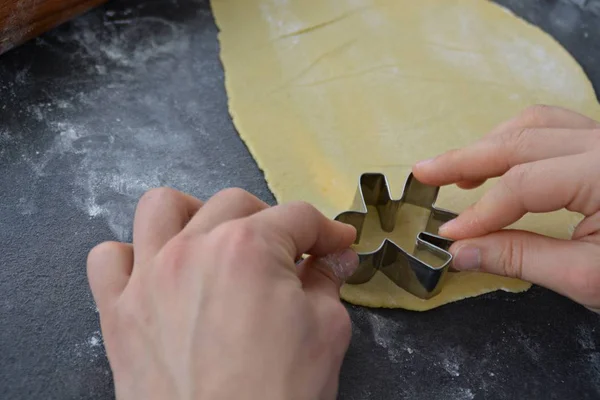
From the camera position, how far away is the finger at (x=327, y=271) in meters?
0.95

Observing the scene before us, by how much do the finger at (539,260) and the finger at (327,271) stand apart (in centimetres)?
22

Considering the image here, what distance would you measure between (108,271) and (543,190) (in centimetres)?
74

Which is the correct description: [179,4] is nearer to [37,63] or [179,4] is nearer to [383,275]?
[37,63]

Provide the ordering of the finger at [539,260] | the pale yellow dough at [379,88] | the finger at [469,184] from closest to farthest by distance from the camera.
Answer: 1. the finger at [539,260]
2. the finger at [469,184]
3. the pale yellow dough at [379,88]

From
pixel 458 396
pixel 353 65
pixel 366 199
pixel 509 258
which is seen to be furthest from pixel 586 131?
pixel 353 65

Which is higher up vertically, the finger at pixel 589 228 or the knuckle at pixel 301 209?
the knuckle at pixel 301 209

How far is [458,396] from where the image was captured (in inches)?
→ 43.2

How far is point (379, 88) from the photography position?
155 centimetres

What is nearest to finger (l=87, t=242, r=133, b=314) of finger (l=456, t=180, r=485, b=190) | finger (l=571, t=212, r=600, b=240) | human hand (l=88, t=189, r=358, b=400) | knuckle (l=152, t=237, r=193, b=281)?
human hand (l=88, t=189, r=358, b=400)

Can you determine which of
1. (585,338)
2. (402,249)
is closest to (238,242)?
(402,249)

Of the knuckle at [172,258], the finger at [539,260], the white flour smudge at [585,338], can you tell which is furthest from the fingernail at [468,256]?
the knuckle at [172,258]

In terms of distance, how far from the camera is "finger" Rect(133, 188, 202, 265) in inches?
35.0

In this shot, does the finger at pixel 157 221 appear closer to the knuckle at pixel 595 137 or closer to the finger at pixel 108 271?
the finger at pixel 108 271

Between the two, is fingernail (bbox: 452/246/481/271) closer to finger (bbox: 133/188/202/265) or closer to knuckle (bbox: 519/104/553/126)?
knuckle (bbox: 519/104/553/126)
